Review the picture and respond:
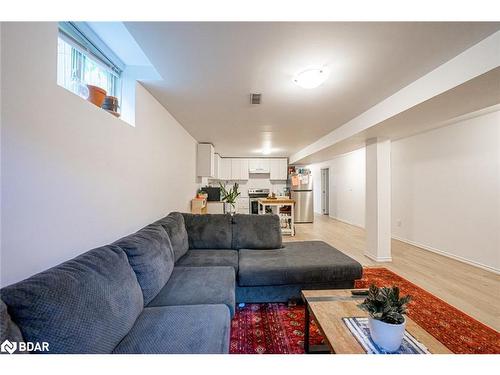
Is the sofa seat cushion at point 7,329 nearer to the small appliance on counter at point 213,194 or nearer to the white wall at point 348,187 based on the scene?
the small appliance on counter at point 213,194

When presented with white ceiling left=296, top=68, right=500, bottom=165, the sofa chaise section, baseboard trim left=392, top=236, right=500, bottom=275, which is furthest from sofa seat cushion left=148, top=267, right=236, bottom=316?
baseboard trim left=392, top=236, right=500, bottom=275

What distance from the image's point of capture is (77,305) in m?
0.85

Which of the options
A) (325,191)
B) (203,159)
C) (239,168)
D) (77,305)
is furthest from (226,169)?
(77,305)

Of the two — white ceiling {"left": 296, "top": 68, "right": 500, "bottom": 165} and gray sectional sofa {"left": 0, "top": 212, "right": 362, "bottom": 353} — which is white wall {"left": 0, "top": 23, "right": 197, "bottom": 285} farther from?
white ceiling {"left": 296, "top": 68, "right": 500, "bottom": 165}

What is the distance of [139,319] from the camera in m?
1.16

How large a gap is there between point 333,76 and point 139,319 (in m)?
2.37

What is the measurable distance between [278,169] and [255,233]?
16.1ft

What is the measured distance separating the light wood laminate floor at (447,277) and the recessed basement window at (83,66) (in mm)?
3616

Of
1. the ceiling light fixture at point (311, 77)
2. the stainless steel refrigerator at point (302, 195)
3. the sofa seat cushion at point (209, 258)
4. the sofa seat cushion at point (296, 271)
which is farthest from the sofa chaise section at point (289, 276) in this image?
the stainless steel refrigerator at point (302, 195)

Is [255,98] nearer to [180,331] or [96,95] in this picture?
[96,95]

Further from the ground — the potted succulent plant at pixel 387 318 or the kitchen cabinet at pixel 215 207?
the kitchen cabinet at pixel 215 207

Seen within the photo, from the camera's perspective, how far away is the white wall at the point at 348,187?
6.03 m
